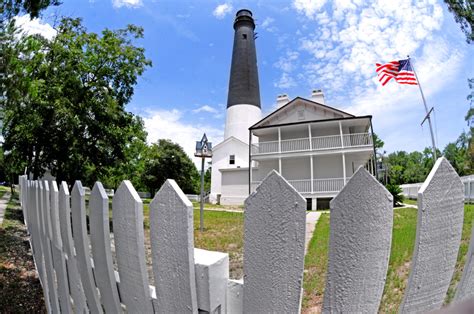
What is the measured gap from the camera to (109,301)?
142 cm

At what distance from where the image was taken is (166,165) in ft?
115

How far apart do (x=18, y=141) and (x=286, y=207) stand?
975 cm

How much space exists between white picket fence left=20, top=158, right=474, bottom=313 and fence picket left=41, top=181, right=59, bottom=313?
1236 millimetres

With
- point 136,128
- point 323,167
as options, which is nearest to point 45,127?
point 136,128

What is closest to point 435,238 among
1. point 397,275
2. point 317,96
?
point 397,275

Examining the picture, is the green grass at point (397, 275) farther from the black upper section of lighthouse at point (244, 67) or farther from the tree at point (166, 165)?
the tree at point (166, 165)

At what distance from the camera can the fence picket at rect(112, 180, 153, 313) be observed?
120 cm

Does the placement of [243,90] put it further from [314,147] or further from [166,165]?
[166,165]

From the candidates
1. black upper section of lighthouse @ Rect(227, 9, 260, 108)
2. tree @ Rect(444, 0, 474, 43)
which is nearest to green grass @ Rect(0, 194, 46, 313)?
tree @ Rect(444, 0, 474, 43)

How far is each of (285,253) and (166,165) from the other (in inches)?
1397

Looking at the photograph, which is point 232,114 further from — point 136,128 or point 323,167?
point 136,128

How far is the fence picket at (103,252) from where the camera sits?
139 centimetres

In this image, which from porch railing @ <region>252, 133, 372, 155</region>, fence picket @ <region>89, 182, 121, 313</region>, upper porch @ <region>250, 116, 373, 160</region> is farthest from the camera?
porch railing @ <region>252, 133, 372, 155</region>

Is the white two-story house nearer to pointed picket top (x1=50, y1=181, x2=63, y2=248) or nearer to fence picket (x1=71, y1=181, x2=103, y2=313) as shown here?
pointed picket top (x1=50, y1=181, x2=63, y2=248)
